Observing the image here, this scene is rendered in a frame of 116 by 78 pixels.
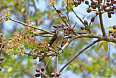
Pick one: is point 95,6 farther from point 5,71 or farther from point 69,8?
point 5,71

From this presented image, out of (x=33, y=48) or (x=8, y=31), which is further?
(x=8, y=31)

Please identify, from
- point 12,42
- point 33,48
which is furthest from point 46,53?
point 12,42

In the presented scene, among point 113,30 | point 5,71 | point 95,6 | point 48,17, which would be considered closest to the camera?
point 95,6

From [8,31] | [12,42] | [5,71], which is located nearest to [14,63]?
[5,71]

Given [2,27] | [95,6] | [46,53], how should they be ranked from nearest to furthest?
[95,6] → [46,53] → [2,27]

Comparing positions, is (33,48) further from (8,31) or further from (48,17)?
(8,31)

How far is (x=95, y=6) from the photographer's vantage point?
1.86 meters

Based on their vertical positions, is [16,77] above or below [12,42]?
below

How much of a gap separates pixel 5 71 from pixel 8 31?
3.17 m

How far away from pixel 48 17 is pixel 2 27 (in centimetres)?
275

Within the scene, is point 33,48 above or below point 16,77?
above

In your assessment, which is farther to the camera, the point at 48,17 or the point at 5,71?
the point at 48,17

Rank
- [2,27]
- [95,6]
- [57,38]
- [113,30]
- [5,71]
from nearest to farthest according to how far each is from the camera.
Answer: [95,6]
[113,30]
[57,38]
[5,71]
[2,27]

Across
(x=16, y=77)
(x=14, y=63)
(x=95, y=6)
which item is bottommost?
(x=16, y=77)
